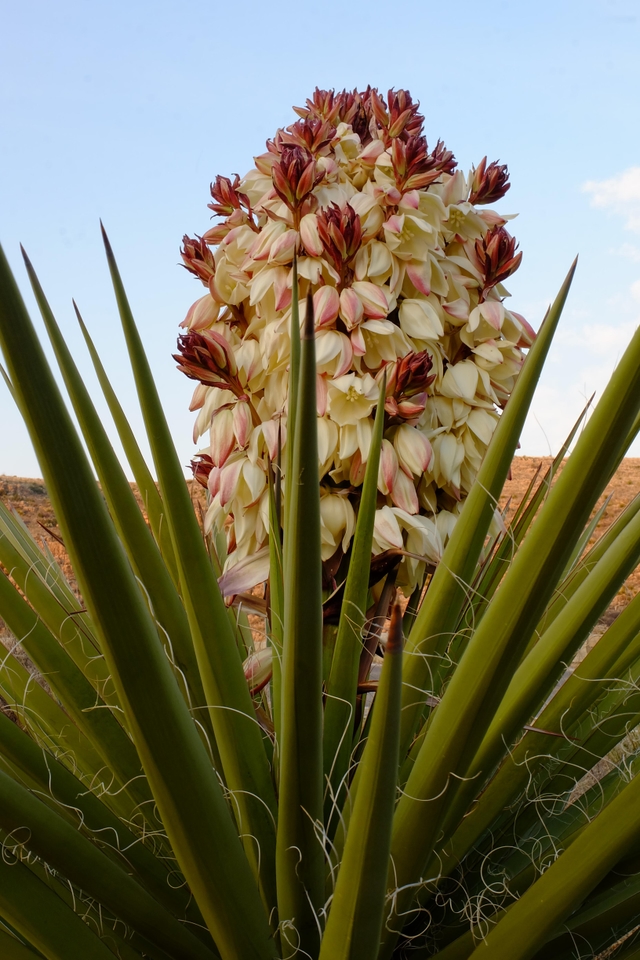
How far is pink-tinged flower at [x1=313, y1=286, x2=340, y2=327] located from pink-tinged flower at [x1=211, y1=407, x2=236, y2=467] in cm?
18

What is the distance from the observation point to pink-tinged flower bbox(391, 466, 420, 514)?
890mm

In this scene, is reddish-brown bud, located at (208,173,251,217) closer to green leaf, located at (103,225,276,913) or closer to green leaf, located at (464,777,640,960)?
green leaf, located at (103,225,276,913)

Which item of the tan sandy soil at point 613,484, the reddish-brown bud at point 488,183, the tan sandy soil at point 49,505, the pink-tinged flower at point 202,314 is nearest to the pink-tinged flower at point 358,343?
the pink-tinged flower at point 202,314

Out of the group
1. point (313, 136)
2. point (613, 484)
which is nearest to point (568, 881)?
point (313, 136)

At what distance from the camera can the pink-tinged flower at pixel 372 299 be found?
Result: 0.90 meters

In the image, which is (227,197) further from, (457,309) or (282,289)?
(457,309)

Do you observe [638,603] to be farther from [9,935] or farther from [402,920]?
[9,935]

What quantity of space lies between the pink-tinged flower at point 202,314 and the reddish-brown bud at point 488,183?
1.34 ft

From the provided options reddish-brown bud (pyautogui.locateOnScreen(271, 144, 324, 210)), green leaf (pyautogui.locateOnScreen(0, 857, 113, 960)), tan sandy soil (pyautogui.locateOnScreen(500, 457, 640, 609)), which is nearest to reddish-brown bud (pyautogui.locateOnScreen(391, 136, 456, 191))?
reddish-brown bud (pyautogui.locateOnScreen(271, 144, 324, 210))

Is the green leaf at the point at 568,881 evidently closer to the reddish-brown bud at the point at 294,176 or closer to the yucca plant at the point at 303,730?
the yucca plant at the point at 303,730

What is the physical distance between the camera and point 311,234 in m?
0.92

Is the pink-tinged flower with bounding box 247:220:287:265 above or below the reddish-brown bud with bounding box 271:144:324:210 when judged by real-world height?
below

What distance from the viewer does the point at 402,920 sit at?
2.22 feet

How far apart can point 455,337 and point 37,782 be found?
0.75 metres
